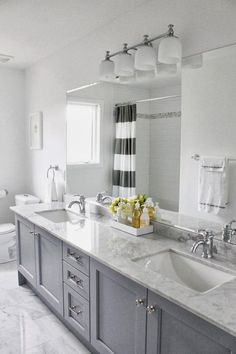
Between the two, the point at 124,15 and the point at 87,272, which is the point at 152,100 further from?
the point at 87,272

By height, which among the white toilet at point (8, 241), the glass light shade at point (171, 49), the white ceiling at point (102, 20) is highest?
the white ceiling at point (102, 20)

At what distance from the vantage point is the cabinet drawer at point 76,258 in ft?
6.39

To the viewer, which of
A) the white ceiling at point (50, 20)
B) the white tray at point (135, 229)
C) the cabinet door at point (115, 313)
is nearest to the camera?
Result: the cabinet door at point (115, 313)

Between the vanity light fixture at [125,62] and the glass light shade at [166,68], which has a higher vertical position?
the vanity light fixture at [125,62]

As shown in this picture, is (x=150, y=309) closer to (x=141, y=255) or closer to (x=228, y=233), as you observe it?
(x=141, y=255)

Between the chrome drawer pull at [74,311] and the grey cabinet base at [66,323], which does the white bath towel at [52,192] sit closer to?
the grey cabinet base at [66,323]

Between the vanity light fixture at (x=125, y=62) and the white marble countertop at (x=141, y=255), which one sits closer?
the white marble countertop at (x=141, y=255)

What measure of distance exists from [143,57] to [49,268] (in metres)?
1.77

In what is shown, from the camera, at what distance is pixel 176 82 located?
2053 millimetres

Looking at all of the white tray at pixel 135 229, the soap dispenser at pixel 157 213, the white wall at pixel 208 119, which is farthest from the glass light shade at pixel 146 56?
the white tray at pixel 135 229

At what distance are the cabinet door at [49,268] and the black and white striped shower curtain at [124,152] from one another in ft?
2.25

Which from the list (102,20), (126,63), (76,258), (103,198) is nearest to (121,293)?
(76,258)

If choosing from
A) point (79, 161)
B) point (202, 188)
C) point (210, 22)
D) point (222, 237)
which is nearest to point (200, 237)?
point (222, 237)

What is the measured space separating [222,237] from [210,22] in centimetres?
126
